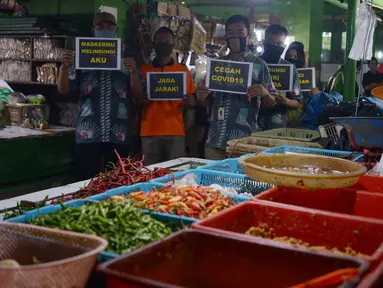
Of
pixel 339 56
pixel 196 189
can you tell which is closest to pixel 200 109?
pixel 196 189

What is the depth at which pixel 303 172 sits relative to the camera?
2.74 metres

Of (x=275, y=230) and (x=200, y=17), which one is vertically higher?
(x=200, y=17)

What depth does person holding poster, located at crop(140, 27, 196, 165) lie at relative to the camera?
5.80m

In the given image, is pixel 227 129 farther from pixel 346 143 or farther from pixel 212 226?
pixel 212 226

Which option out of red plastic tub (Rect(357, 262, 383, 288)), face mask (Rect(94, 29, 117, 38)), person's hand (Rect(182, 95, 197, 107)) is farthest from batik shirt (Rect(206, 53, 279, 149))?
red plastic tub (Rect(357, 262, 383, 288))

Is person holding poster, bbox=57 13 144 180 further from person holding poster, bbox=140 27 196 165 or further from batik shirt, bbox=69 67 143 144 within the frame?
person holding poster, bbox=140 27 196 165

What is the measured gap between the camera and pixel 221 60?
5227 millimetres

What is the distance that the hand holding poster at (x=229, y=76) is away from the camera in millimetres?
5125

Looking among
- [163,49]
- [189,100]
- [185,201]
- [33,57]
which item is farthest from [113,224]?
[33,57]

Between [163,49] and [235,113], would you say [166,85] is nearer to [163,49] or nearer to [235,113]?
[163,49]

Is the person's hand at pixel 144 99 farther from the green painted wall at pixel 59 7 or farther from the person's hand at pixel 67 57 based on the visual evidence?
the green painted wall at pixel 59 7

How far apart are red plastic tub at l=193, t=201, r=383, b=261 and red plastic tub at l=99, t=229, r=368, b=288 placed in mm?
112

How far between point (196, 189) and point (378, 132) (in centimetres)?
160

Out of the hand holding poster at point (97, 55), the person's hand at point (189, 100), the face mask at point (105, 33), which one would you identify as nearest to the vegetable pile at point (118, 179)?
the hand holding poster at point (97, 55)
